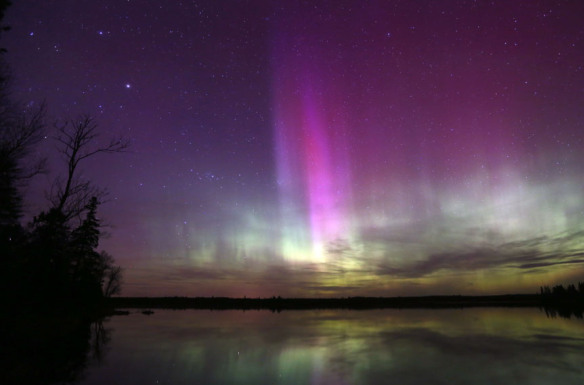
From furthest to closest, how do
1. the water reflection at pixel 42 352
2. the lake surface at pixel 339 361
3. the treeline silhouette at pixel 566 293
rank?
the treeline silhouette at pixel 566 293 → the lake surface at pixel 339 361 → the water reflection at pixel 42 352

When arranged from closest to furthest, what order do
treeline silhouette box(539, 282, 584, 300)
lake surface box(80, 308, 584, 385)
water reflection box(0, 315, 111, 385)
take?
water reflection box(0, 315, 111, 385)
lake surface box(80, 308, 584, 385)
treeline silhouette box(539, 282, 584, 300)

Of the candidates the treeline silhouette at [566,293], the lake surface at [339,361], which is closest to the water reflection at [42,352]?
the lake surface at [339,361]

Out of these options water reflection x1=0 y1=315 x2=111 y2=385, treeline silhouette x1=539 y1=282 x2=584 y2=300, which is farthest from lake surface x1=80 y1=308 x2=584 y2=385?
treeline silhouette x1=539 y1=282 x2=584 y2=300

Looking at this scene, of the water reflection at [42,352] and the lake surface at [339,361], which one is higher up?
the water reflection at [42,352]

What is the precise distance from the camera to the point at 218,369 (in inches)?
650

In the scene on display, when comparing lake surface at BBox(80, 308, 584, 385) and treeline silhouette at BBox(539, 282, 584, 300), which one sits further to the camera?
treeline silhouette at BBox(539, 282, 584, 300)

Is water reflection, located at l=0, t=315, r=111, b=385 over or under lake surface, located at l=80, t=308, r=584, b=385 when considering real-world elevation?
over

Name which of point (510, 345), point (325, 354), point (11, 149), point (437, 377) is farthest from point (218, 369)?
point (510, 345)

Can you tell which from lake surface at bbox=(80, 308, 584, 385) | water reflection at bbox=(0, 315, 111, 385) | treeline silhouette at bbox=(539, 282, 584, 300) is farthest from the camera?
treeline silhouette at bbox=(539, 282, 584, 300)

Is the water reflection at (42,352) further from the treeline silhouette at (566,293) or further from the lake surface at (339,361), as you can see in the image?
the treeline silhouette at (566,293)

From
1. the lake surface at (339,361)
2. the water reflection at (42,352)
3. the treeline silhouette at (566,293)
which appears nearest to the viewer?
the water reflection at (42,352)

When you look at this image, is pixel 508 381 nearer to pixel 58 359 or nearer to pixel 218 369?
pixel 218 369

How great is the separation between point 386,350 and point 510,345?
8.85 metres

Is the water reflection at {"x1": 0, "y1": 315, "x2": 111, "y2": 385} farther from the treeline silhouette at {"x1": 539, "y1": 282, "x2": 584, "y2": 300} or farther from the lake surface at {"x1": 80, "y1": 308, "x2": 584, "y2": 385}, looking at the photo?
the treeline silhouette at {"x1": 539, "y1": 282, "x2": 584, "y2": 300}
